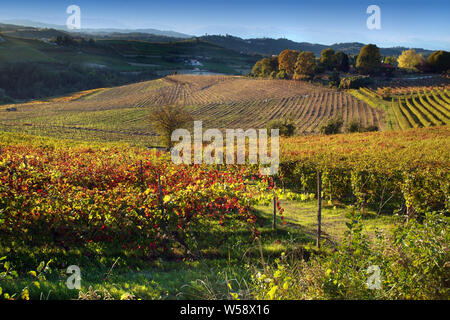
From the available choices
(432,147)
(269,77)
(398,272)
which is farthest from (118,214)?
(269,77)

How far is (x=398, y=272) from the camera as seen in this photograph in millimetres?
4262

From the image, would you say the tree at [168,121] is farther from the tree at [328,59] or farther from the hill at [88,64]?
the hill at [88,64]

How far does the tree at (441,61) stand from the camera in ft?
270

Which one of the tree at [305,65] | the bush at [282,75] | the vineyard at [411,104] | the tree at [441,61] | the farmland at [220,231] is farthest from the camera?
the bush at [282,75]

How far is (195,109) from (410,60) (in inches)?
2880

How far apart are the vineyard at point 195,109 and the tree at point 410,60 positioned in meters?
40.1

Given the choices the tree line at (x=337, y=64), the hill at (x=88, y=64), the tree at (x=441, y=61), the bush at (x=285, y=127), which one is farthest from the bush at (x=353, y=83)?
the hill at (x=88, y=64)

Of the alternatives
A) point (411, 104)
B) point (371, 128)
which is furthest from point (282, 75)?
point (371, 128)

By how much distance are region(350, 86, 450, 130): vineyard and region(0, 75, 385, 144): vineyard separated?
2329 mm

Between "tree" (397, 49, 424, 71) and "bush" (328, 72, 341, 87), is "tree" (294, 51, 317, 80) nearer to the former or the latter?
"bush" (328, 72, 341, 87)

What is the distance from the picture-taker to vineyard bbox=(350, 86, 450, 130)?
4409cm

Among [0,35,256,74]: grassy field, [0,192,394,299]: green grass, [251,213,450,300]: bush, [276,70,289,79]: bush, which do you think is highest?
[0,35,256,74]: grassy field

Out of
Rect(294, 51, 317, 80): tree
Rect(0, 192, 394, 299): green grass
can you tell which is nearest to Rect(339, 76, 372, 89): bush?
Rect(294, 51, 317, 80): tree
